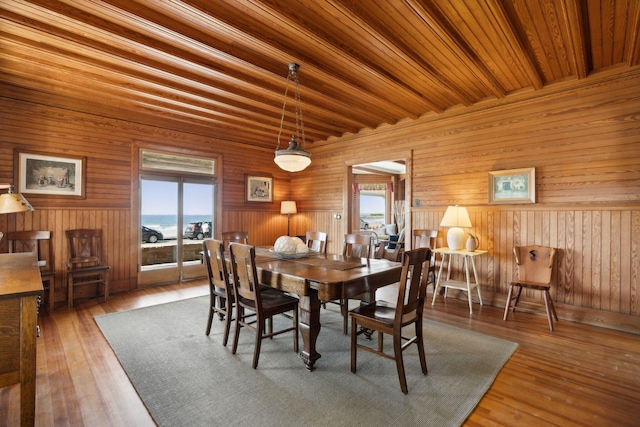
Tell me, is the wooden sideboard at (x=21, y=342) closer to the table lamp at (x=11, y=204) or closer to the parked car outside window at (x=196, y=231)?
the table lamp at (x=11, y=204)

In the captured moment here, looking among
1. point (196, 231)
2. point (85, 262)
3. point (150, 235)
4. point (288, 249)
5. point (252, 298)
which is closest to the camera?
point (252, 298)

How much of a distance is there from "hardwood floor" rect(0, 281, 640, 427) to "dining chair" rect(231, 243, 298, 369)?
541 mm

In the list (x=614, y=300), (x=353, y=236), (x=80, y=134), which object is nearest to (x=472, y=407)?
(x=353, y=236)

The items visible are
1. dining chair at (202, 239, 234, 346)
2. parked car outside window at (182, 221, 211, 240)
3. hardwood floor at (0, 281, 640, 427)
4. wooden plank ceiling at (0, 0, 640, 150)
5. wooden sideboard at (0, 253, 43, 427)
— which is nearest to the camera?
wooden sideboard at (0, 253, 43, 427)

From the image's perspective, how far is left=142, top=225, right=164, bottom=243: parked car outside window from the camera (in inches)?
205

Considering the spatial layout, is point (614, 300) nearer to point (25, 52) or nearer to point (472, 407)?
point (472, 407)

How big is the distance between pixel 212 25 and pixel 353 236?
263cm

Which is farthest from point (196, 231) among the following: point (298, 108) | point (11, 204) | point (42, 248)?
point (11, 204)

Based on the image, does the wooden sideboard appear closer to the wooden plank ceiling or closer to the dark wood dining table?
the dark wood dining table

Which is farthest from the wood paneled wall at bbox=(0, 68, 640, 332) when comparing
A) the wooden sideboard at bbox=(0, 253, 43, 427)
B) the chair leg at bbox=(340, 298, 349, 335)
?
the wooden sideboard at bbox=(0, 253, 43, 427)

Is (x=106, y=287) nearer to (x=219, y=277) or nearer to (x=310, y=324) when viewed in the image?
(x=219, y=277)

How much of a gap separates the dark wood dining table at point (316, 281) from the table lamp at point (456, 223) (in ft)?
5.41

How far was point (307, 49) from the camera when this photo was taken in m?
3.02

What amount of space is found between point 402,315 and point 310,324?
75 centimetres
